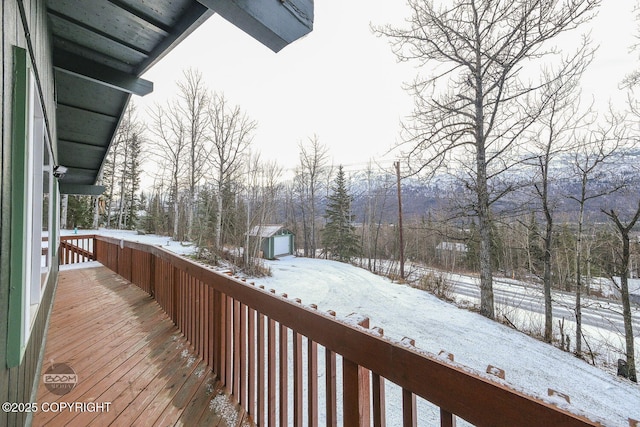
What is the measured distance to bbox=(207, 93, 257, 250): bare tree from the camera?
43.5ft

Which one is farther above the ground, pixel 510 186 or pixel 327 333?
pixel 510 186

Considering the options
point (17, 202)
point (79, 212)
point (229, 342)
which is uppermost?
point (79, 212)

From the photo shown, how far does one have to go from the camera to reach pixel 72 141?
16.5ft

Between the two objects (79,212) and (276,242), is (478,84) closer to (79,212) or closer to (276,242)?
(276,242)

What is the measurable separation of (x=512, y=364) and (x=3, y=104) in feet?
22.4

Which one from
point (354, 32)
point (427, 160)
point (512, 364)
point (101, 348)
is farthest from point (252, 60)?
point (512, 364)

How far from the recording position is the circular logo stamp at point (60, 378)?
2168 millimetres

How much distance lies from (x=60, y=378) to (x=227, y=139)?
1255 cm

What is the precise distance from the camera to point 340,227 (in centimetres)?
2212

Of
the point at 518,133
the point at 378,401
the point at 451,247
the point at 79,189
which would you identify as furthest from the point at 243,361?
the point at 451,247

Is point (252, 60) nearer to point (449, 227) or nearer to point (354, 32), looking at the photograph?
point (354, 32)

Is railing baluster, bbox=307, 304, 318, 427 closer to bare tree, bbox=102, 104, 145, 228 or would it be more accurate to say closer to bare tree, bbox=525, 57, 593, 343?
bare tree, bbox=525, 57, 593, 343

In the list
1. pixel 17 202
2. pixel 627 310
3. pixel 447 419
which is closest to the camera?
pixel 447 419

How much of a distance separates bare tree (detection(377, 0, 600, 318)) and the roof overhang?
6707mm
